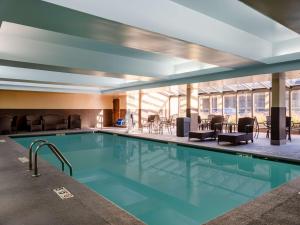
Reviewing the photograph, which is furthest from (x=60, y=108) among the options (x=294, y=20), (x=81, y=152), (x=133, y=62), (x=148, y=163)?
(x=294, y=20)

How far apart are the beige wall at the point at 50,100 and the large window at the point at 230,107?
7.61 meters

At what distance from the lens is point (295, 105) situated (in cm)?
1096

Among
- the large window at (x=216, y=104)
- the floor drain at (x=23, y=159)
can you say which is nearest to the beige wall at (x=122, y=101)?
the large window at (x=216, y=104)

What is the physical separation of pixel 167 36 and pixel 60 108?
11887 millimetres

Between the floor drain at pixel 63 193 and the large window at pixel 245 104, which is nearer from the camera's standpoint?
the floor drain at pixel 63 193

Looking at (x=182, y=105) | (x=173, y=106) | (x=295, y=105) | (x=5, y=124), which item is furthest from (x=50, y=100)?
(x=295, y=105)

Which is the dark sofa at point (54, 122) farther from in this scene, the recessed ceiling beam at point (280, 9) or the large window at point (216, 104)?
the recessed ceiling beam at point (280, 9)

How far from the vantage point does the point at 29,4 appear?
295cm

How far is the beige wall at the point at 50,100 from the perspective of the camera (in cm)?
1279

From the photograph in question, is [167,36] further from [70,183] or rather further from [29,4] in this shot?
[70,183]

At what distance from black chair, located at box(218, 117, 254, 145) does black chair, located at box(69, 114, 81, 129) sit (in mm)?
9172

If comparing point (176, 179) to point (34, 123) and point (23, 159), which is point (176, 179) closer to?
point (23, 159)

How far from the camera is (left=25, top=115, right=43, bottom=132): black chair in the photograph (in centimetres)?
1264

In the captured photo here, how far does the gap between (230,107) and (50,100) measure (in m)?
10.2
